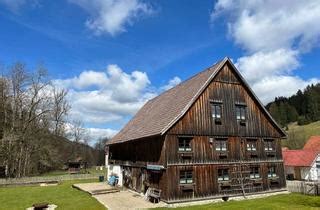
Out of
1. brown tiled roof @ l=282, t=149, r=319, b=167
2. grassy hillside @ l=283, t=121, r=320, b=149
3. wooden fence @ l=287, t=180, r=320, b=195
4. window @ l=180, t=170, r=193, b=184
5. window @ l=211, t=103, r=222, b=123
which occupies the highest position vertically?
grassy hillside @ l=283, t=121, r=320, b=149

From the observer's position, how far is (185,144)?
995 inches

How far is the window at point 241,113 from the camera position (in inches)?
1117

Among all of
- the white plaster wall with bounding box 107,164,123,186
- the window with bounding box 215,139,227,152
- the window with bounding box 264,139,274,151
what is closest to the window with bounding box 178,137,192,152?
the window with bounding box 215,139,227,152

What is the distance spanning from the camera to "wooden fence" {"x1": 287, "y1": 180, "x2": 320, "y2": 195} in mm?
28062

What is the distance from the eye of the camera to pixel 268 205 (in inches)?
854

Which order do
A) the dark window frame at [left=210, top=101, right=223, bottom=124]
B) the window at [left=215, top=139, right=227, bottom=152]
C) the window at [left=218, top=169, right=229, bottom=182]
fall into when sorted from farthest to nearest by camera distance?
the dark window frame at [left=210, top=101, right=223, bottom=124] → the window at [left=215, top=139, right=227, bottom=152] → the window at [left=218, top=169, right=229, bottom=182]

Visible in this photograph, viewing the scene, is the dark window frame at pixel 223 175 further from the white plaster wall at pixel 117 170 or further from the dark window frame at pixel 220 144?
the white plaster wall at pixel 117 170

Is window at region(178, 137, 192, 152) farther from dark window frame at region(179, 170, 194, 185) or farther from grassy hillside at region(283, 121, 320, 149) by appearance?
grassy hillside at region(283, 121, 320, 149)

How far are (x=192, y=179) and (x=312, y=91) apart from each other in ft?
334

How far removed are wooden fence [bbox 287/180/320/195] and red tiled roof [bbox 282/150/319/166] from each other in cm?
1353

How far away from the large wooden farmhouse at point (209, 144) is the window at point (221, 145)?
0.27 ft

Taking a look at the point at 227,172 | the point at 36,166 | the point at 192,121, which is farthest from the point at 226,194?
the point at 36,166

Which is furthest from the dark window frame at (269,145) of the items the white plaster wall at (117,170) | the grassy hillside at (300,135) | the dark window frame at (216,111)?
the grassy hillside at (300,135)

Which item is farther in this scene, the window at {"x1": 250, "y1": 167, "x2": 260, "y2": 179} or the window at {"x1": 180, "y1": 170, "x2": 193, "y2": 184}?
the window at {"x1": 250, "y1": 167, "x2": 260, "y2": 179}
